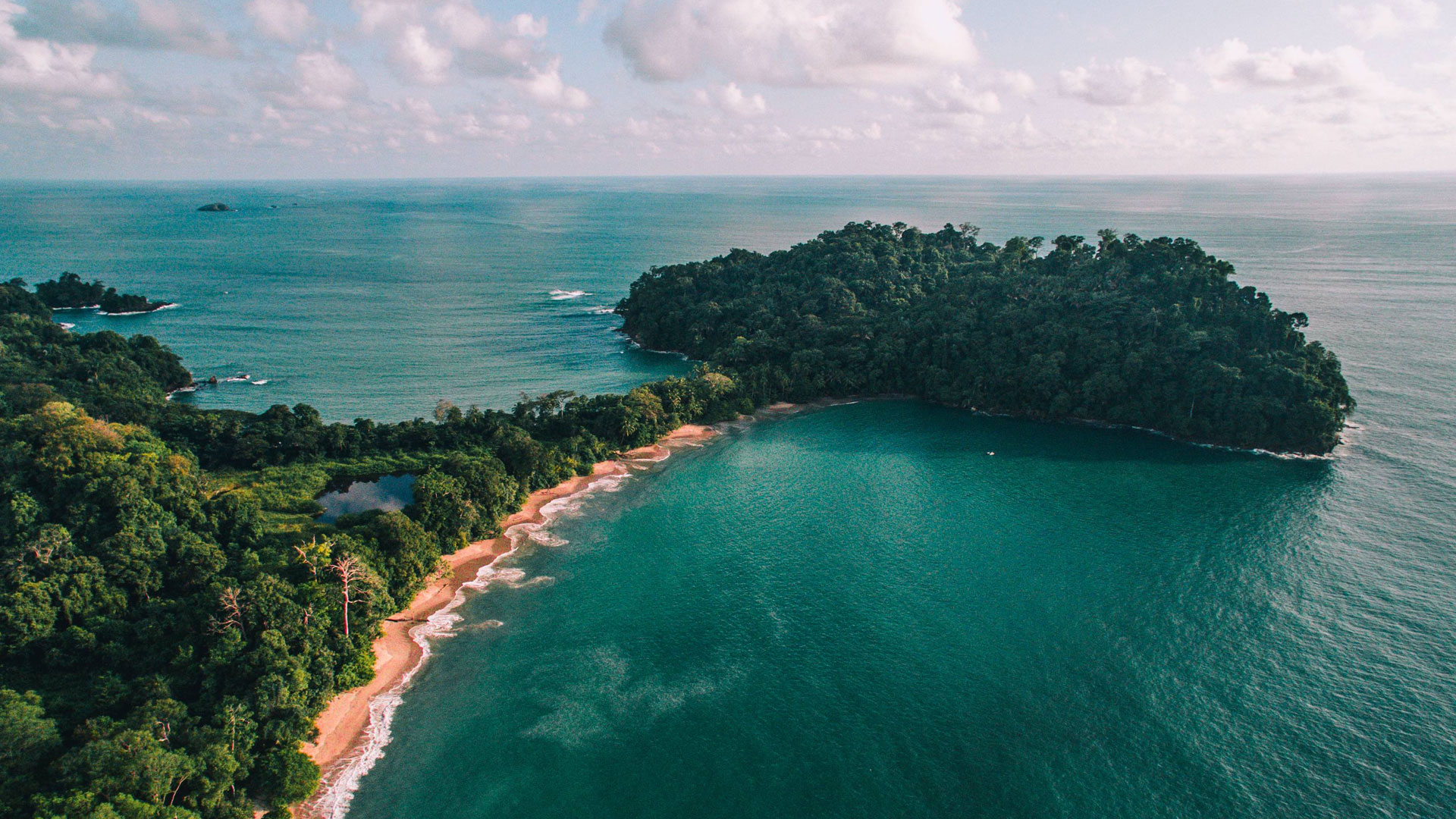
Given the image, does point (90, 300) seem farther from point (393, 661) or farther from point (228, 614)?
point (393, 661)

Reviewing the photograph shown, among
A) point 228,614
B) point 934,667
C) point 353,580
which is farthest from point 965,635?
point 228,614

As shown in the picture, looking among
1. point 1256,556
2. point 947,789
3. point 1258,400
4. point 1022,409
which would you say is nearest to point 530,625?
point 947,789

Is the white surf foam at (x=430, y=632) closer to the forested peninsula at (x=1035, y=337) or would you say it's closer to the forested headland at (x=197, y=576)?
the forested headland at (x=197, y=576)

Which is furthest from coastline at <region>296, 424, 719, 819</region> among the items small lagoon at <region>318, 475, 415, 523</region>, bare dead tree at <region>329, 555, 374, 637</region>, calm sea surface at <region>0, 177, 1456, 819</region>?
small lagoon at <region>318, 475, 415, 523</region>

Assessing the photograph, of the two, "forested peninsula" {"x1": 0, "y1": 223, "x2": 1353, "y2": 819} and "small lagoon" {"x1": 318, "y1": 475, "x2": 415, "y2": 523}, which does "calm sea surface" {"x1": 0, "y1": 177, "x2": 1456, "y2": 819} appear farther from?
"small lagoon" {"x1": 318, "y1": 475, "x2": 415, "y2": 523}

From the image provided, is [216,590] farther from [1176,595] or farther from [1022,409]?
[1022,409]
